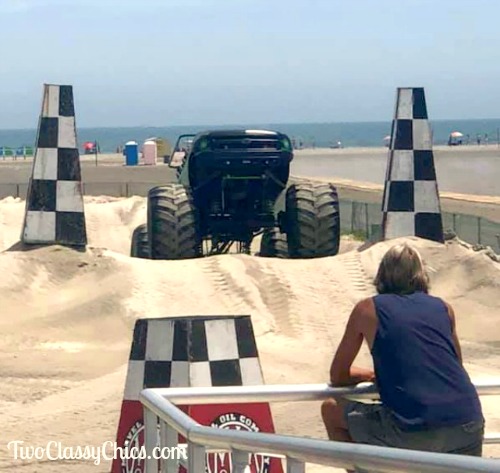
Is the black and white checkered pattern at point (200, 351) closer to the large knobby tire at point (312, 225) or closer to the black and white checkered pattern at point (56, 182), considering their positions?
the black and white checkered pattern at point (56, 182)

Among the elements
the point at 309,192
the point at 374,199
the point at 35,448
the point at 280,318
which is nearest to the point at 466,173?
the point at 374,199

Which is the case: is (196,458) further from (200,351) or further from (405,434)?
(200,351)

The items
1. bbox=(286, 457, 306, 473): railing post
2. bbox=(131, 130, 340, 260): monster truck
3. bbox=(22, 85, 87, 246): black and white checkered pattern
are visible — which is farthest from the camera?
bbox=(131, 130, 340, 260): monster truck

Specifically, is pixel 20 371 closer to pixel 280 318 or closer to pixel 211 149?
pixel 280 318

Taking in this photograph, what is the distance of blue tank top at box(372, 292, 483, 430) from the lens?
4660 millimetres

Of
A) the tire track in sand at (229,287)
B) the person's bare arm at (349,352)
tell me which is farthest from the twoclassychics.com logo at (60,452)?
the tire track in sand at (229,287)

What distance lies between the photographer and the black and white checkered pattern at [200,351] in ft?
17.3

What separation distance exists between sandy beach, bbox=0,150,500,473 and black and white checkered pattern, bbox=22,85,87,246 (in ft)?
0.68

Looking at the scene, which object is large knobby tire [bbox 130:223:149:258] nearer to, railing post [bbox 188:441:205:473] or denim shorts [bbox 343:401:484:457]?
denim shorts [bbox 343:401:484:457]

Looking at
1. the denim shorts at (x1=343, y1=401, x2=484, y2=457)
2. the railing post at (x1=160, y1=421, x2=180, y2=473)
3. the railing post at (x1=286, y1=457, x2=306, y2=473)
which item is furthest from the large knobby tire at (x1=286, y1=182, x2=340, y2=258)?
the railing post at (x1=286, y1=457, x2=306, y2=473)

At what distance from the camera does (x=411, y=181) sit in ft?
44.4

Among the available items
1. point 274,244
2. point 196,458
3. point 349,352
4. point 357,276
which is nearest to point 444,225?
point 274,244

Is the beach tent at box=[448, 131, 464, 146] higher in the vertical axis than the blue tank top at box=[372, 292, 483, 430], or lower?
lower

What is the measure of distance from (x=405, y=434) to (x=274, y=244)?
11.1 meters
